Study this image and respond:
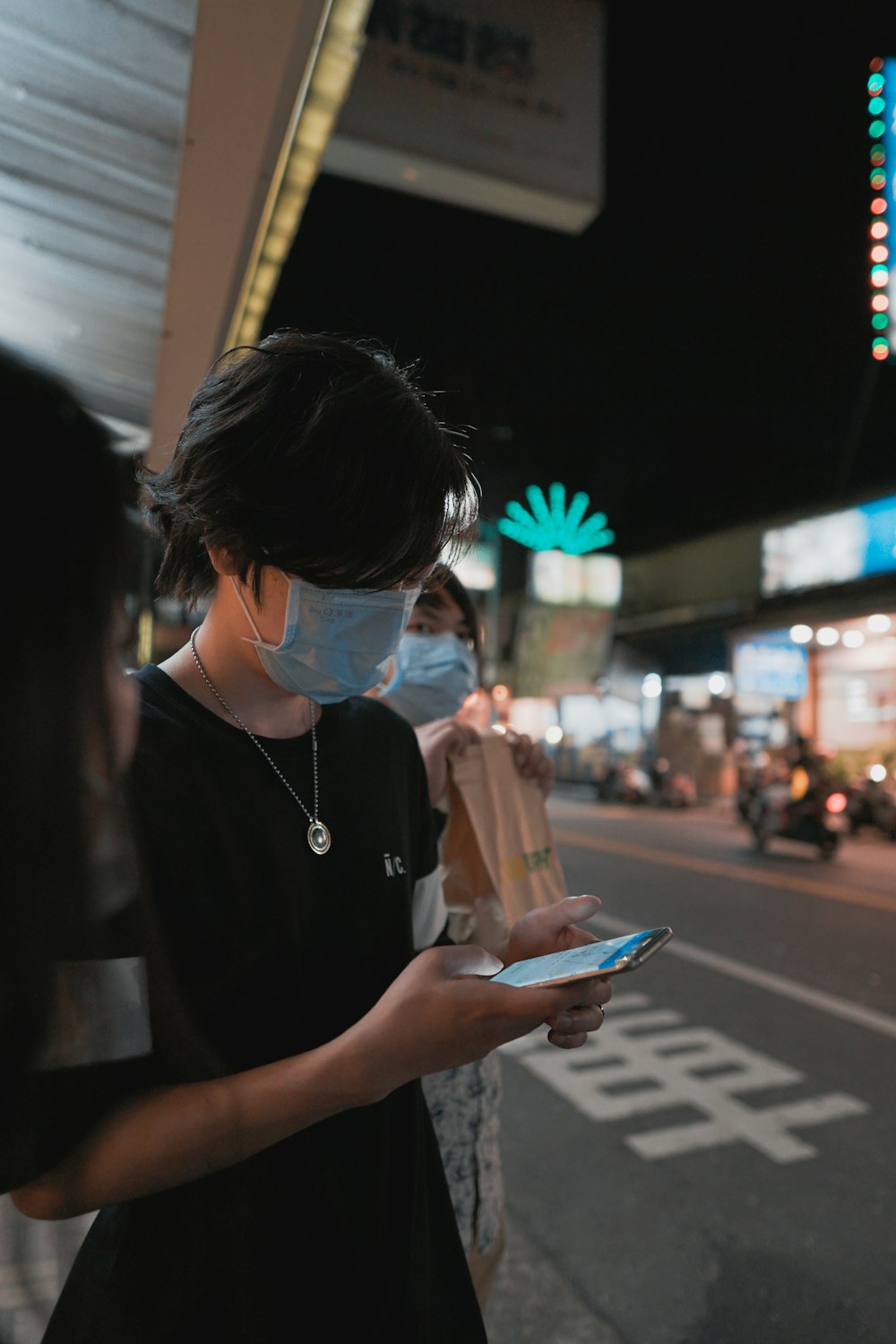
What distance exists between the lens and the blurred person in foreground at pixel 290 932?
0.82m

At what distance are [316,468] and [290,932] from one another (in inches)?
20.3

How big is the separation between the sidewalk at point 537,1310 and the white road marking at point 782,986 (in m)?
2.35

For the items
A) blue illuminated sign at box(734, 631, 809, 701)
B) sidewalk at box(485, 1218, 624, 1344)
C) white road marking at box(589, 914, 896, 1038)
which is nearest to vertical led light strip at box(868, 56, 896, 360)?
blue illuminated sign at box(734, 631, 809, 701)

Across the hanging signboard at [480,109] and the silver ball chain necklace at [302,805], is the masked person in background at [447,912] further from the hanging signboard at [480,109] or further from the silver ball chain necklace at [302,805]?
the hanging signboard at [480,109]

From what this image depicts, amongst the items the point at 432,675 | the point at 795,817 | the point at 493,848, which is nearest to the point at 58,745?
the point at 493,848

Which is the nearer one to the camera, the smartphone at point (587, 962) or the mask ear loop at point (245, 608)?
the smartphone at point (587, 962)

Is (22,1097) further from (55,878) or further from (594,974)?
(594,974)

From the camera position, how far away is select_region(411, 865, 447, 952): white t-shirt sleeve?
4.28ft

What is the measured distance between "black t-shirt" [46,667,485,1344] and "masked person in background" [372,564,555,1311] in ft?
0.94

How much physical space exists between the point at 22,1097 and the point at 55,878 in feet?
0.61

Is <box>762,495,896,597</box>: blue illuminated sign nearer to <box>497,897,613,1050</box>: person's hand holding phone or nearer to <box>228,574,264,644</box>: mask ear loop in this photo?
<box>497,897,613,1050</box>: person's hand holding phone

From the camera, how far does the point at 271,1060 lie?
94 cm

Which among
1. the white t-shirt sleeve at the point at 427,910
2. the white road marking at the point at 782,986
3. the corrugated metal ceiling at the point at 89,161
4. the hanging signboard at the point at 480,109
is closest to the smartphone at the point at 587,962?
the white t-shirt sleeve at the point at 427,910

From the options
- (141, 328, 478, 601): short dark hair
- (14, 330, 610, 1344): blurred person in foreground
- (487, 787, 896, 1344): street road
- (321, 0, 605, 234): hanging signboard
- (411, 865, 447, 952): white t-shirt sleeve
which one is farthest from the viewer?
(321, 0, 605, 234): hanging signboard
